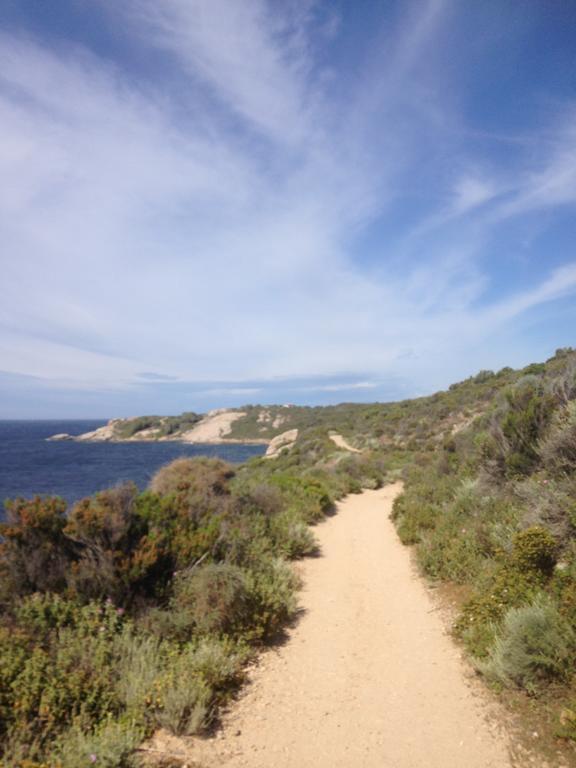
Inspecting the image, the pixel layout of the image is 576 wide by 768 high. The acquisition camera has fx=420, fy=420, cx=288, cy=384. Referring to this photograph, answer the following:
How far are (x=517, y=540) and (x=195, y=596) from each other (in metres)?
4.35

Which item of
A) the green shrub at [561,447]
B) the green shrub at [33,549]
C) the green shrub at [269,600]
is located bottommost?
the green shrub at [269,600]

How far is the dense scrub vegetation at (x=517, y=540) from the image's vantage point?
4.23 metres

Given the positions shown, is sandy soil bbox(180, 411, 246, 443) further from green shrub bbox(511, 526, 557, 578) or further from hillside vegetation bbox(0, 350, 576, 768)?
green shrub bbox(511, 526, 557, 578)

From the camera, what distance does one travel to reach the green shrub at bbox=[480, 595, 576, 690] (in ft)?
13.5

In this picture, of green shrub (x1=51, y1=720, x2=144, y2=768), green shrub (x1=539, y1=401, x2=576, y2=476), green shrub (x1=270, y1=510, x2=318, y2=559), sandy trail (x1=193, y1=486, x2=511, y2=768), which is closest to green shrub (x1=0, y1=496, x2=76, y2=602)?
green shrub (x1=51, y1=720, x2=144, y2=768)

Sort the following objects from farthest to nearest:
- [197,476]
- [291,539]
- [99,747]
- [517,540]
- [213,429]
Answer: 1. [213,429]
2. [197,476]
3. [291,539]
4. [517,540]
5. [99,747]

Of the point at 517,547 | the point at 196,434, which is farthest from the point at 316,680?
the point at 196,434

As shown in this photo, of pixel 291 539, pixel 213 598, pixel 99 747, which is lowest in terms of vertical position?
pixel 291 539

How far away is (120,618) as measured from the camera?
4922 mm

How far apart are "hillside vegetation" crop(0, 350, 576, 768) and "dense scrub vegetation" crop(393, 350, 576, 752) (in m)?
0.02

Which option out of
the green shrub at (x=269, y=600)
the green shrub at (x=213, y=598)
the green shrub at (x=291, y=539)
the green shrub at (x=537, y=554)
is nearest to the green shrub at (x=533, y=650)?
the green shrub at (x=537, y=554)

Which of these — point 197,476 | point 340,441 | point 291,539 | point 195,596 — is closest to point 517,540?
point 195,596

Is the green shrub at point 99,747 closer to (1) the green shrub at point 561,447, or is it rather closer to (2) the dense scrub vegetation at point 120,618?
(2) the dense scrub vegetation at point 120,618

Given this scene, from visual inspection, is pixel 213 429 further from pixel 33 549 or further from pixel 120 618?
pixel 120 618
